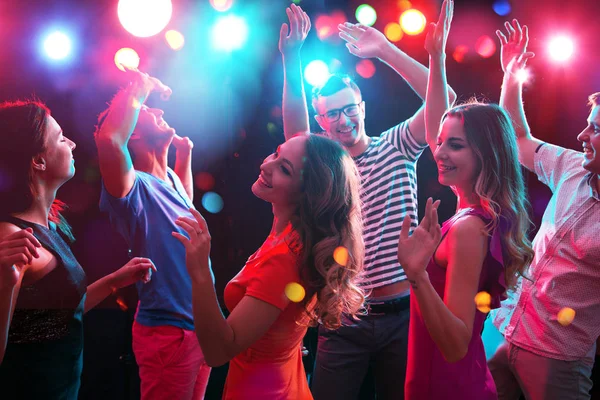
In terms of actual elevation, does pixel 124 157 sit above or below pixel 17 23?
below

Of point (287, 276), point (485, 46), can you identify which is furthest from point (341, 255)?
point (485, 46)

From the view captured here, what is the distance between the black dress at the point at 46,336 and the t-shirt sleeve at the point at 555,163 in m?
2.00

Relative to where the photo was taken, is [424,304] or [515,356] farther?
[515,356]

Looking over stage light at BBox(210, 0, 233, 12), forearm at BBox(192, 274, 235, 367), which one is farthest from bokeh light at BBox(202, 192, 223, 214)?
forearm at BBox(192, 274, 235, 367)

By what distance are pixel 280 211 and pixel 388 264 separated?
712 millimetres

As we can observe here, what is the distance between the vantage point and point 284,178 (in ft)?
4.82

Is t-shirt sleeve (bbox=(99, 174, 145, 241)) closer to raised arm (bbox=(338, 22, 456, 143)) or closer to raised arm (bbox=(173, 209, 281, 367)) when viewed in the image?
raised arm (bbox=(173, 209, 281, 367))

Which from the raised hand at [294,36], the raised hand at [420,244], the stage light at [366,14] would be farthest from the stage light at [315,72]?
the raised hand at [420,244]

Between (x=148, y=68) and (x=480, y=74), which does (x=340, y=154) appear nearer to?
(x=480, y=74)

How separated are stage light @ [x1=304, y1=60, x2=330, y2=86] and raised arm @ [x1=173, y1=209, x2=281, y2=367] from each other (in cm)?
251

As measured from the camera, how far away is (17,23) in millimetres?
3252

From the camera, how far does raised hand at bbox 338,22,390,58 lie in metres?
2.08

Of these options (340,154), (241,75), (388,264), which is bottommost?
(388,264)

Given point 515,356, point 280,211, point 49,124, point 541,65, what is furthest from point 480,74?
point 49,124
